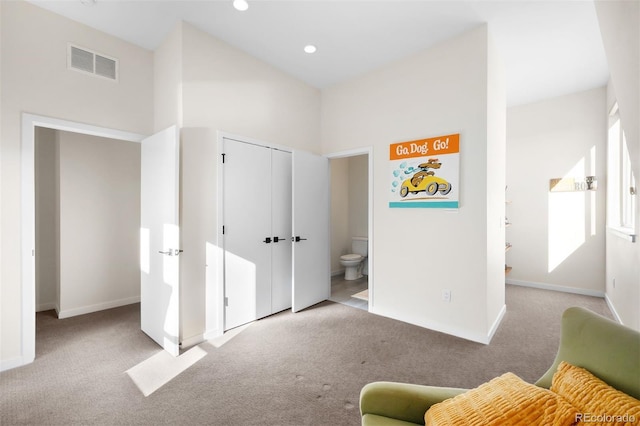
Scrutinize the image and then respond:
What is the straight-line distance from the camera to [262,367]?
7.61 ft

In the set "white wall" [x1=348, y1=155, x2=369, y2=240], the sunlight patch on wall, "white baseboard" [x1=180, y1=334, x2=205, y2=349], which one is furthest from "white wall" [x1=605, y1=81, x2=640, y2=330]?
"white baseboard" [x1=180, y1=334, x2=205, y2=349]

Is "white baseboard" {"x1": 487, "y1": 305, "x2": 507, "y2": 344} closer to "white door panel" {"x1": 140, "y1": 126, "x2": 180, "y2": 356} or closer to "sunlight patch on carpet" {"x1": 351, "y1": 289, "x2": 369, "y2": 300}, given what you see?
"sunlight patch on carpet" {"x1": 351, "y1": 289, "x2": 369, "y2": 300}

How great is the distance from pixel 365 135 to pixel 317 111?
1.00 meters

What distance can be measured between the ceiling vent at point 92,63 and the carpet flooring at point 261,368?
8.92ft

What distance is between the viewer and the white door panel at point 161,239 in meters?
2.54

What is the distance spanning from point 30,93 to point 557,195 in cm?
685

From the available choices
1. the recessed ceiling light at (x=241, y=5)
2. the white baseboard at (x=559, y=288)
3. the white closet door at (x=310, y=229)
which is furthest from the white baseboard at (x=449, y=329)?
the recessed ceiling light at (x=241, y=5)

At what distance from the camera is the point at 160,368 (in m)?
2.31

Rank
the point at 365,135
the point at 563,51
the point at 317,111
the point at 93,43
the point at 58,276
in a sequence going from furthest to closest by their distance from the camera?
the point at 317,111
the point at 365,135
the point at 58,276
the point at 563,51
the point at 93,43

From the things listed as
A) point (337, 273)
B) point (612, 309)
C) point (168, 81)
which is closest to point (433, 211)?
point (612, 309)

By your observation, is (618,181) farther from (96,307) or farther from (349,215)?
(96,307)

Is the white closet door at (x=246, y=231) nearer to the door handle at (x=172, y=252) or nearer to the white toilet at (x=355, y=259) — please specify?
the door handle at (x=172, y=252)

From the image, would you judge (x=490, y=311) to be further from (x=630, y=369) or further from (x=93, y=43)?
(x=93, y=43)

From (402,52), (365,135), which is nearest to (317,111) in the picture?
(365,135)
